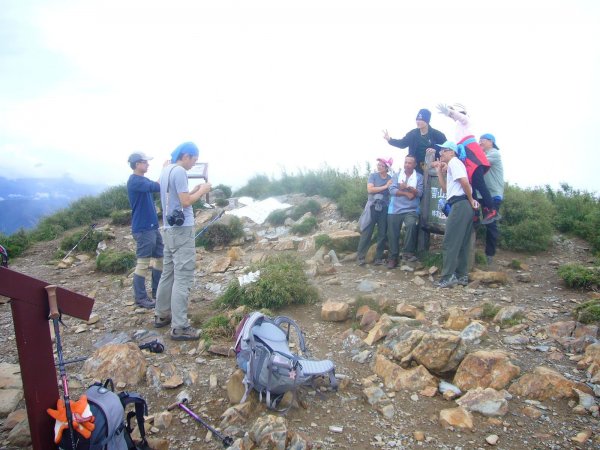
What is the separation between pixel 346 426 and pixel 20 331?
241 centimetres

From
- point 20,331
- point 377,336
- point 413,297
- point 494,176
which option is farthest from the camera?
point 494,176

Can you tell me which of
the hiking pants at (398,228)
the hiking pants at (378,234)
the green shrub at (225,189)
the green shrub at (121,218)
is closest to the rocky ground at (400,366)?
the hiking pants at (398,228)

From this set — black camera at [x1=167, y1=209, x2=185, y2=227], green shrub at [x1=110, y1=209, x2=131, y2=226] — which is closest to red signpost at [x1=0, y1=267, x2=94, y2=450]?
black camera at [x1=167, y1=209, x2=185, y2=227]

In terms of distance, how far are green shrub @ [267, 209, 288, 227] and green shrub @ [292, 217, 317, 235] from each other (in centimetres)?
110

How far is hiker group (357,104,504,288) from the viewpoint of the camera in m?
6.18

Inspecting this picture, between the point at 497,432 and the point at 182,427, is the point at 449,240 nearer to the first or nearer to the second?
the point at 497,432

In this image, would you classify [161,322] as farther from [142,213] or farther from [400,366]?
[400,366]

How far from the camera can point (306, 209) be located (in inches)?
456

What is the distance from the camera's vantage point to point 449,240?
6277mm

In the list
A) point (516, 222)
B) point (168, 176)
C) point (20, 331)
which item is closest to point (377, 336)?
point (168, 176)

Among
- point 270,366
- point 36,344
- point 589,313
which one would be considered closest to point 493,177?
point 589,313

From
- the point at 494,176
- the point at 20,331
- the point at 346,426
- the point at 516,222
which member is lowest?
the point at 346,426

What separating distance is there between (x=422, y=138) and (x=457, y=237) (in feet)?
6.38

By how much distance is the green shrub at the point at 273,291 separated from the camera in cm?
579
